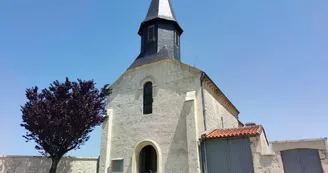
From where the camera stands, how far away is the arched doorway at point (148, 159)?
475 inches

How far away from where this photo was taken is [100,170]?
12.4 metres

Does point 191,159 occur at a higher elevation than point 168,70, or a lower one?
lower

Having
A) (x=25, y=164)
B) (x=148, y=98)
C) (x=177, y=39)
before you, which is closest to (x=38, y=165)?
(x=25, y=164)

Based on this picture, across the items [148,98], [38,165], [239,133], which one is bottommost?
[38,165]

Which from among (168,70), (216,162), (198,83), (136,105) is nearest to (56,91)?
(136,105)

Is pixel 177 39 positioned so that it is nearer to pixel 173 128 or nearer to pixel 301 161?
pixel 173 128

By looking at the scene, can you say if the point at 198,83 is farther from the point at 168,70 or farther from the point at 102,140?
the point at 102,140

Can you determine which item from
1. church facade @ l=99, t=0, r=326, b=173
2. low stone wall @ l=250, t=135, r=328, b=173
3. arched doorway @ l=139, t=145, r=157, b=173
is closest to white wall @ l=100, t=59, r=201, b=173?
church facade @ l=99, t=0, r=326, b=173

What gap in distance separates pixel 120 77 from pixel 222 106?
A: 7086mm

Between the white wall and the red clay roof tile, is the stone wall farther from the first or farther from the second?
the white wall

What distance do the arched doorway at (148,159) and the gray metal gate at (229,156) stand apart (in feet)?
10.6

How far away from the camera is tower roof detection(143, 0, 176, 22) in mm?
15518

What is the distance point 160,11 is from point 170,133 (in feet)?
29.6

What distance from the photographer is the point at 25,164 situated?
39.5ft
